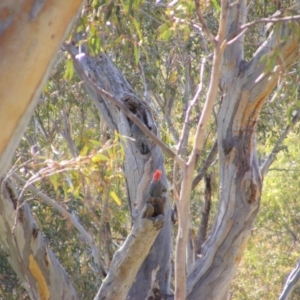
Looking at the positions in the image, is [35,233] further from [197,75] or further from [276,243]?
[276,243]

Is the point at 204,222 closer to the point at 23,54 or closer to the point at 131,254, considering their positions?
the point at 131,254

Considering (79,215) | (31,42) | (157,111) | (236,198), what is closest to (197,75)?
(157,111)

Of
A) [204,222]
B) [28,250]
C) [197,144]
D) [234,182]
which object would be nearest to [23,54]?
[197,144]

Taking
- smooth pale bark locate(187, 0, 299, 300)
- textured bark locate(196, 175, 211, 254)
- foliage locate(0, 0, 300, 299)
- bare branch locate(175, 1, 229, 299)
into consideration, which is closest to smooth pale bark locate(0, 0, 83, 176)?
bare branch locate(175, 1, 229, 299)

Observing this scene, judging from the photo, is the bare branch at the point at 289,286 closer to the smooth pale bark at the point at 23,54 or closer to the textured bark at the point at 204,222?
the textured bark at the point at 204,222

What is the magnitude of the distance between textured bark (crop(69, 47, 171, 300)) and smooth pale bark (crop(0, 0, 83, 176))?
7.69ft

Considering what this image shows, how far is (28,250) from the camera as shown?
3484mm

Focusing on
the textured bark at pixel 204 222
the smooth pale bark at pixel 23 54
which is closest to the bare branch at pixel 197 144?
the smooth pale bark at pixel 23 54

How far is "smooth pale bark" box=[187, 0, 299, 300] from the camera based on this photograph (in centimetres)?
391

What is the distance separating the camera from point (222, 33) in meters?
2.41

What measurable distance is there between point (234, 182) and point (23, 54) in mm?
2843

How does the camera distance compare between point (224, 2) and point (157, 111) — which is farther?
point (157, 111)

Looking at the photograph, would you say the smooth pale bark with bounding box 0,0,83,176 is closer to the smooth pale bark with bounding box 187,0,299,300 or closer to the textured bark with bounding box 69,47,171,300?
the textured bark with bounding box 69,47,171,300

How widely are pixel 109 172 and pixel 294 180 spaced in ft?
26.8
